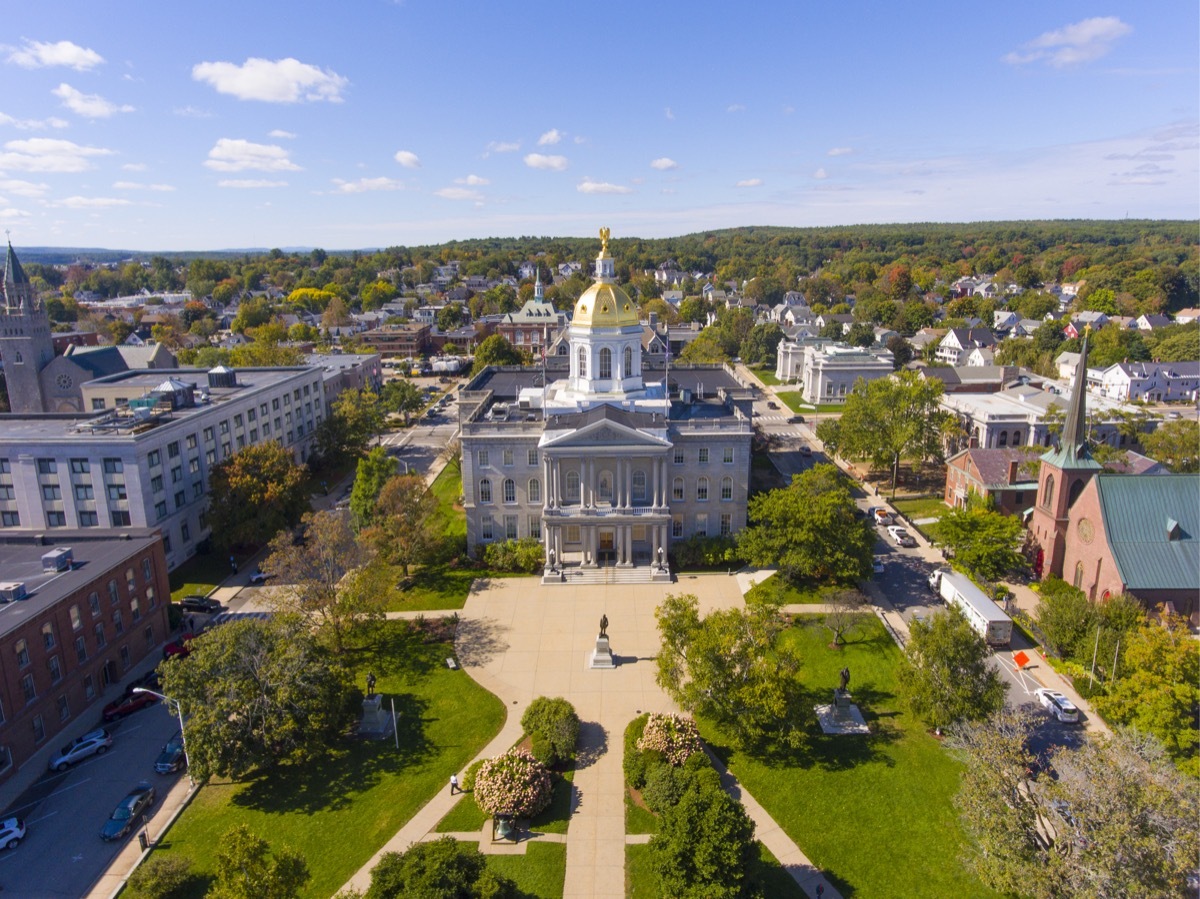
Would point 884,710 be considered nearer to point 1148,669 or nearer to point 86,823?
point 1148,669

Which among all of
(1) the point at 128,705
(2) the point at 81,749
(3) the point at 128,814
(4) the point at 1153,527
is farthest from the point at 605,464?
(4) the point at 1153,527

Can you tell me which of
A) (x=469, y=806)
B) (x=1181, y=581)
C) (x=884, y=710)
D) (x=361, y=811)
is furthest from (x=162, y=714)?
(x=1181, y=581)

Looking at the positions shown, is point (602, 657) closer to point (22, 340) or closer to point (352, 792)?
point (352, 792)

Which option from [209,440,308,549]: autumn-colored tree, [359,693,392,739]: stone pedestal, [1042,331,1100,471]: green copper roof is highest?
[1042,331,1100,471]: green copper roof

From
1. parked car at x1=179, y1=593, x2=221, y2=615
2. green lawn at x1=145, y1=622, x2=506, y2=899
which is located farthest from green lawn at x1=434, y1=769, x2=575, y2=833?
parked car at x1=179, y1=593, x2=221, y2=615

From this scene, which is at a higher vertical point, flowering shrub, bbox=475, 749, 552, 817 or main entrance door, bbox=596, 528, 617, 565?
main entrance door, bbox=596, 528, 617, 565

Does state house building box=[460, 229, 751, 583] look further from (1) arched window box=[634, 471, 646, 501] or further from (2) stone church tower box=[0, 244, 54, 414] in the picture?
(2) stone church tower box=[0, 244, 54, 414]

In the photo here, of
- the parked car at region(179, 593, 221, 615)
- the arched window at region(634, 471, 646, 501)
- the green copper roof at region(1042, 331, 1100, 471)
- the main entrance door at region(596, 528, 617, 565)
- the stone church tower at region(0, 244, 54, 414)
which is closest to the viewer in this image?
the green copper roof at region(1042, 331, 1100, 471)
